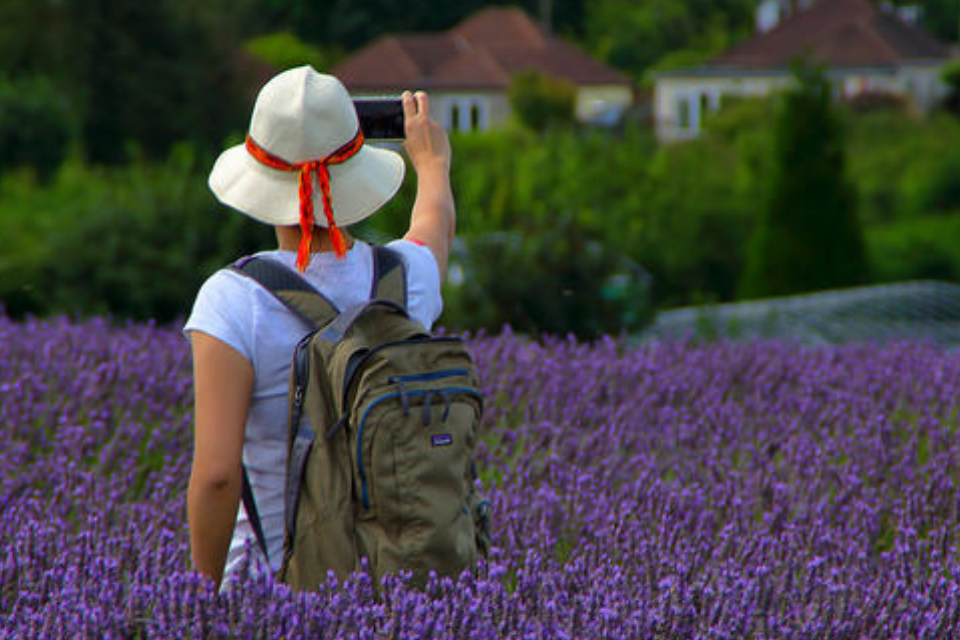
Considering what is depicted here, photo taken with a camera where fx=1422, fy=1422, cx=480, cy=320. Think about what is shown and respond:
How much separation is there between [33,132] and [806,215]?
15.4 metres

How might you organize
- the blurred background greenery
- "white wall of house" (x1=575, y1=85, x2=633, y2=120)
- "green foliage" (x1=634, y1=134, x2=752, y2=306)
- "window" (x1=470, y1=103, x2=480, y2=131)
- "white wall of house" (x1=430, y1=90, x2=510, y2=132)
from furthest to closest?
1. "white wall of house" (x1=575, y1=85, x2=633, y2=120)
2. "window" (x1=470, y1=103, x2=480, y2=131)
3. "white wall of house" (x1=430, y1=90, x2=510, y2=132)
4. "green foliage" (x1=634, y1=134, x2=752, y2=306)
5. the blurred background greenery

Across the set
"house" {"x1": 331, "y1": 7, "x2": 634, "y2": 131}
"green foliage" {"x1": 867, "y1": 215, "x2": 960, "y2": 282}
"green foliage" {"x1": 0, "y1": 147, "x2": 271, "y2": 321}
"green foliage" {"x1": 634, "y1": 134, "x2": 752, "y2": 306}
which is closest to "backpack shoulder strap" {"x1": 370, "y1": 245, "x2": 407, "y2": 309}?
"green foliage" {"x1": 0, "y1": 147, "x2": 271, "y2": 321}

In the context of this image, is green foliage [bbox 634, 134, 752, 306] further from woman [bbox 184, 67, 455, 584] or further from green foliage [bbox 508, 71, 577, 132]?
green foliage [bbox 508, 71, 577, 132]

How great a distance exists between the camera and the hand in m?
3.26

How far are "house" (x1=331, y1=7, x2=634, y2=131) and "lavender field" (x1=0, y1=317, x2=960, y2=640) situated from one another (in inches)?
2255

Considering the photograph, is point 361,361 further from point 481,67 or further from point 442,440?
point 481,67

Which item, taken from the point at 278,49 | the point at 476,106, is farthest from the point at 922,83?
the point at 278,49

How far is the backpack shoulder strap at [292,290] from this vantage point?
2.65m

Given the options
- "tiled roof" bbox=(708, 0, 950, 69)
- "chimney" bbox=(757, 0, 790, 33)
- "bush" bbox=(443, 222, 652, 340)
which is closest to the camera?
"bush" bbox=(443, 222, 652, 340)

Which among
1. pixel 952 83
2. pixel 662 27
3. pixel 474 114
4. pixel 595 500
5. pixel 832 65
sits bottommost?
pixel 474 114

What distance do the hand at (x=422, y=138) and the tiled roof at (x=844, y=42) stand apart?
58.9 metres

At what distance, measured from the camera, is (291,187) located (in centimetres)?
274

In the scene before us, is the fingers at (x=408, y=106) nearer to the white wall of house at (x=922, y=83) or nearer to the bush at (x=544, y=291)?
the bush at (x=544, y=291)

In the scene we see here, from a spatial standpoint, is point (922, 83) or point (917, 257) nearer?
point (917, 257)
